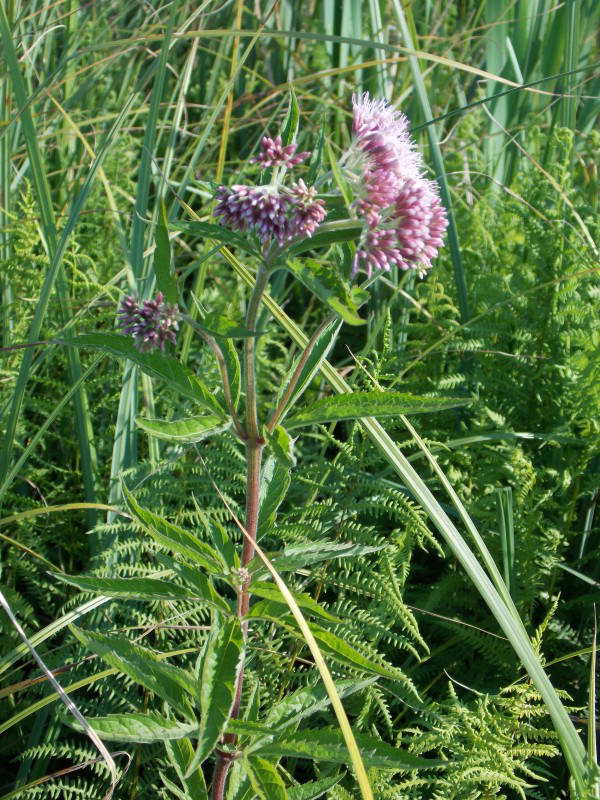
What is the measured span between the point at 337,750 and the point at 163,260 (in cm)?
68

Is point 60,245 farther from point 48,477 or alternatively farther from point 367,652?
point 367,652

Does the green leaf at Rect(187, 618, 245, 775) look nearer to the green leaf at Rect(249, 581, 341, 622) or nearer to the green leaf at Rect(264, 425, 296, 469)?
the green leaf at Rect(249, 581, 341, 622)

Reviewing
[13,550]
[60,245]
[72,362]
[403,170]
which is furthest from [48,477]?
[403,170]

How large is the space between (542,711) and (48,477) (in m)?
1.26

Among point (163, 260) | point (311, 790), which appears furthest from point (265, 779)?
point (163, 260)

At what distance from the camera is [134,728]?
1150mm

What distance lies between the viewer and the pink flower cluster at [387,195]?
3.43 feet

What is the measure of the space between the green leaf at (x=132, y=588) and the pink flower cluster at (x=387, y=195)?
1.63 feet

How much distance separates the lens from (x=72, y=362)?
1.77 meters

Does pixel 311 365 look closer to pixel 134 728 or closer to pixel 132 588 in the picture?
pixel 132 588

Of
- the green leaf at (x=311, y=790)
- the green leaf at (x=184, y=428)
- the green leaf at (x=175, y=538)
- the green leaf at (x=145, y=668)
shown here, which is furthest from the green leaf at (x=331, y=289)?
the green leaf at (x=311, y=790)

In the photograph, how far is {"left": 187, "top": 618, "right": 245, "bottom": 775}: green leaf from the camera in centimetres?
103

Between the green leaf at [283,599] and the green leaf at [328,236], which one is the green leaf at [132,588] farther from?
the green leaf at [328,236]

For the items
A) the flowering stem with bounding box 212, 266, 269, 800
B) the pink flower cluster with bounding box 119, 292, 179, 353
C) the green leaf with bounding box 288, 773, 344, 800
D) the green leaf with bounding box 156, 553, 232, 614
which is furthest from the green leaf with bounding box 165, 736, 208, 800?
the pink flower cluster with bounding box 119, 292, 179, 353
